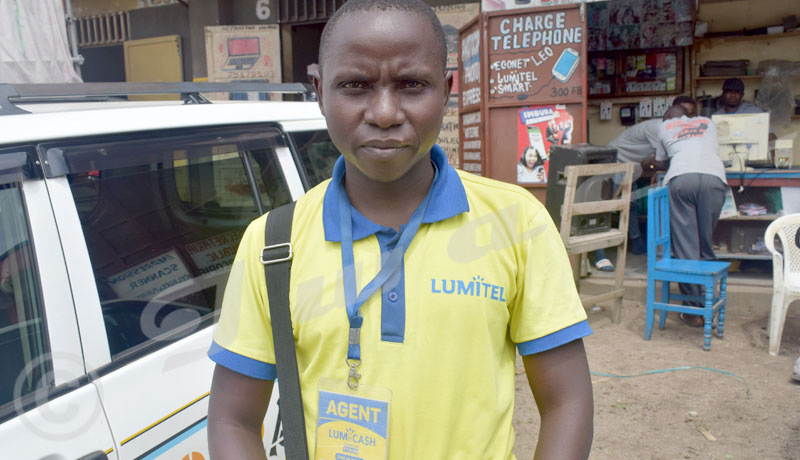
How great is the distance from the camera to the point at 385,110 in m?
1.04

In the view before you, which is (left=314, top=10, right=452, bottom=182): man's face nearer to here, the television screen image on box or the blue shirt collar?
the blue shirt collar

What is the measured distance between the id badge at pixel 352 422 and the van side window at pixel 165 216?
87 centimetres

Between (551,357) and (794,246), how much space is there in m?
4.32

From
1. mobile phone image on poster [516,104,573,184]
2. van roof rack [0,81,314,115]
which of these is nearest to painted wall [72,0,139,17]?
mobile phone image on poster [516,104,573,184]

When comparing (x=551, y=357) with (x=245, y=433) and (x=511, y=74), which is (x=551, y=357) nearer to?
(x=245, y=433)

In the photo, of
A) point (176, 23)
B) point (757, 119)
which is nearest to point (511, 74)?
point (757, 119)

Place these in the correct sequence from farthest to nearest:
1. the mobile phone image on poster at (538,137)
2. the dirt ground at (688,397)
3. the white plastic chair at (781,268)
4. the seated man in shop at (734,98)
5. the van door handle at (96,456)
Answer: the seated man in shop at (734,98), the mobile phone image on poster at (538,137), the white plastic chair at (781,268), the dirt ground at (688,397), the van door handle at (96,456)

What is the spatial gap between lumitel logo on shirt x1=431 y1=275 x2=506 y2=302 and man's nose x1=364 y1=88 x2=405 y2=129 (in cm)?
28

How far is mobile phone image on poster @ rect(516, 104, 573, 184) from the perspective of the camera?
19.6ft

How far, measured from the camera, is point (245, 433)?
1134 mm

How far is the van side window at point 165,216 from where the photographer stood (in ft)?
5.68

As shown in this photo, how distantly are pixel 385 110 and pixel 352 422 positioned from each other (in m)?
0.53

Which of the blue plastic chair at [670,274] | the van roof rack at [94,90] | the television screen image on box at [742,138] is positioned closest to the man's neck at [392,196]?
the van roof rack at [94,90]

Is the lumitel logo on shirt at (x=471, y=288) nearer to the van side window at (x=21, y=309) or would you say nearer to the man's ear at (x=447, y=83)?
the man's ear at (x=447, y=83)
